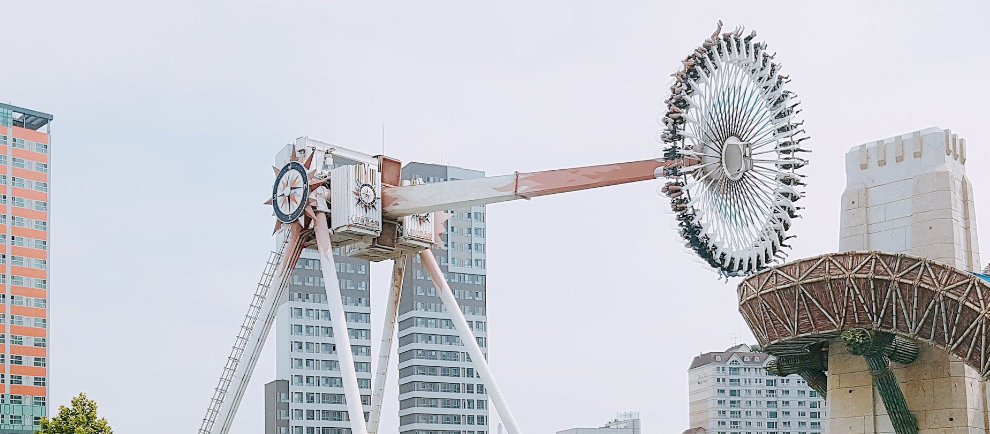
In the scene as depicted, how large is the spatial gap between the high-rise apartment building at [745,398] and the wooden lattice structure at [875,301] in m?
103

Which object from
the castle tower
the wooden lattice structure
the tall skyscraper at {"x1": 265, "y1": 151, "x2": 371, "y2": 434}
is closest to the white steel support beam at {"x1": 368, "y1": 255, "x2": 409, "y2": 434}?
the wooden lattice structure

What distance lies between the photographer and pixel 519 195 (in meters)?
41.4

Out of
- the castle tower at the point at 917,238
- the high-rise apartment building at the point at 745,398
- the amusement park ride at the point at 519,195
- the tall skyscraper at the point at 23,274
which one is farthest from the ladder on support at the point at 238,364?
the high-rise apartment building at the point at 745,398

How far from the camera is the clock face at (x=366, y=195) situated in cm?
4378

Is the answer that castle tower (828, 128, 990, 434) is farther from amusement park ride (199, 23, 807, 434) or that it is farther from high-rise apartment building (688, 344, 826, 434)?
high-rise apartment building (688, 344, 826, 434)

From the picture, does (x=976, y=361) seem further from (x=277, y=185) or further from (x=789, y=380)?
(x=789, y=380)

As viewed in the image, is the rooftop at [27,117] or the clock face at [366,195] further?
the rooftop at [27,117]

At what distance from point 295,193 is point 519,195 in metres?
7.97

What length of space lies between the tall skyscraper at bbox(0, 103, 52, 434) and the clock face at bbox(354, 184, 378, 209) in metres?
75.4

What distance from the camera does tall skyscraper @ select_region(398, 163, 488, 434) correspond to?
12600cm

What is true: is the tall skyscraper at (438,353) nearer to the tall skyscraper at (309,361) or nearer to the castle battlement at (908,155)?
the tall skyscraper at (309,361)

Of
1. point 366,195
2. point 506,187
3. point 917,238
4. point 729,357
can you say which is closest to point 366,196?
point 366,195

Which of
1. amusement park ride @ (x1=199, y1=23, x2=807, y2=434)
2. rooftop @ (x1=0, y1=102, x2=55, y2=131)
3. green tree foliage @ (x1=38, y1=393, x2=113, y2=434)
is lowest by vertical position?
green tree foliage @ (x1=38, y1=393, x2=113, y2=434)

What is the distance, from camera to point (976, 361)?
4331 cm
